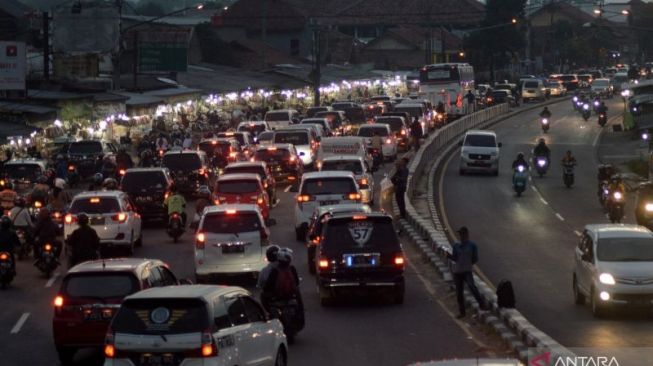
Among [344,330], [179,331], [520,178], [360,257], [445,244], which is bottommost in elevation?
[344,330]

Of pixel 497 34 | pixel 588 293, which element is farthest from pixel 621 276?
pixel 497 34

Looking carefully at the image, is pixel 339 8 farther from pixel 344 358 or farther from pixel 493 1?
pixel 344 358

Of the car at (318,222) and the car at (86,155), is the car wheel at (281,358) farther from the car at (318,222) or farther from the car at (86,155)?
the car at (86,155)

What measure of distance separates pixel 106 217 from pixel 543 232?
43.8 ft

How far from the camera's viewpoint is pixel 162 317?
47.0 feet

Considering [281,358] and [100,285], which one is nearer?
[281,358]

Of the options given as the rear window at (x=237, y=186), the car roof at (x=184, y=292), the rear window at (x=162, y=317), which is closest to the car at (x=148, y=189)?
the rear window at (x=237, y=186)

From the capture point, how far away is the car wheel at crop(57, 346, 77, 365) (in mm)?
18766

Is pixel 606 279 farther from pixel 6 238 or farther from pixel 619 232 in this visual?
pixel 6 238

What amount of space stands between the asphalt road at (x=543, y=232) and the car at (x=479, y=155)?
453 millimetres

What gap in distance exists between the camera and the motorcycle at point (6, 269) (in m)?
27.0

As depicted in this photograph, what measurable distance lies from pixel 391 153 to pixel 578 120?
36280mm

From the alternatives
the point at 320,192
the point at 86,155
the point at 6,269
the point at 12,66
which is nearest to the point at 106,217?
the point at 6,269

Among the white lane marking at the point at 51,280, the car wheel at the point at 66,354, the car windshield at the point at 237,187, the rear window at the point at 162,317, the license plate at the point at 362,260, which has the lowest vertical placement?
the white lane marking at the point at 51,280
